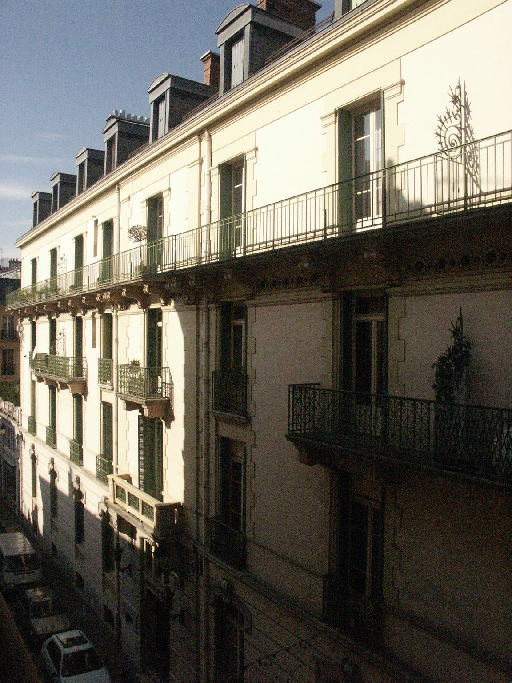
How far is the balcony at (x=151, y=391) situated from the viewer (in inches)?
653

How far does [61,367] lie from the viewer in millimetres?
24781

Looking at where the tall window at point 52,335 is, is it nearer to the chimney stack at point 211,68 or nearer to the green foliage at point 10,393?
the green foliage at point 10,393

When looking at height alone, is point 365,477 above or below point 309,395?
below

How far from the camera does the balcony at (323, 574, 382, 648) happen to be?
10.0 meters

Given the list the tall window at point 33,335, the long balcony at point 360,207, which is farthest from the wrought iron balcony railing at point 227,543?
the tall window at point 33,335

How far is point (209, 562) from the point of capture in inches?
579

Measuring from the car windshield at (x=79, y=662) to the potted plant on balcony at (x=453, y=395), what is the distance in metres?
13.3

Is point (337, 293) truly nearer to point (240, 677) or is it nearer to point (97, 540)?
point (240, 677)

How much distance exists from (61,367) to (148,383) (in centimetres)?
949

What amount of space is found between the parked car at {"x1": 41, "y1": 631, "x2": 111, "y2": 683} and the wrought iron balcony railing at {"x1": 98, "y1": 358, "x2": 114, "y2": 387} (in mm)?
7877

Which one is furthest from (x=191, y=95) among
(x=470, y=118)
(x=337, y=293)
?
(x=470, y=118)

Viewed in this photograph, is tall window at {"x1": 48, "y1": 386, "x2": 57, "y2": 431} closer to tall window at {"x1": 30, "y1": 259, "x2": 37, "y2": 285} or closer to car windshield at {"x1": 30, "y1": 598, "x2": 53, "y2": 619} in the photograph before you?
tall window at {"x1": 30, "y1": 259, "x2": 37, "y2": 285}

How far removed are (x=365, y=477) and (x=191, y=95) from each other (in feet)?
43.7

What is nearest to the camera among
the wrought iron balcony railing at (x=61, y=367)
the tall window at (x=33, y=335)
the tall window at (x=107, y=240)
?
the tall window at (x=107, y=240)
